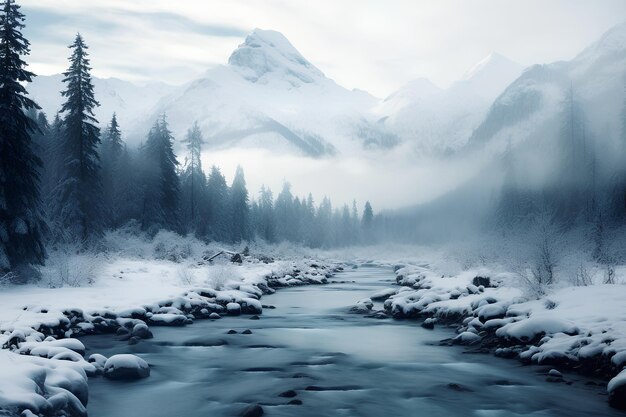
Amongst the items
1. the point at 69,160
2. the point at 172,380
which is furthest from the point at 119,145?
the point at 172,380

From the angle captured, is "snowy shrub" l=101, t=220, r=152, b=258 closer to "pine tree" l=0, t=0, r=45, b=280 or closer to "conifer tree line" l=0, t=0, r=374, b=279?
"conifer tree line" l=0, t=0, r=374, b=279

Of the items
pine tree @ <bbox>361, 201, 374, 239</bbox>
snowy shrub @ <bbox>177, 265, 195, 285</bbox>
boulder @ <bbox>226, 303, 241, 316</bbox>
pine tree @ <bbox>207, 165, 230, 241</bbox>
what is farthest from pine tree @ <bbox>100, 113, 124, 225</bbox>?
pine tree @ <bbox>361, 201, 374, 239</bbox>

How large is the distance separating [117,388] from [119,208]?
4145 cm

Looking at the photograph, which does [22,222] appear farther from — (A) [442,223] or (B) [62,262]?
(A) [442,223]

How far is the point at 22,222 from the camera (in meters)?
19.9

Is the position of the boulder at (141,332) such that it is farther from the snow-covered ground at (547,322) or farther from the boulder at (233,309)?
the snow-covered ground at (547,322)

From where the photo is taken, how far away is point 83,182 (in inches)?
1350

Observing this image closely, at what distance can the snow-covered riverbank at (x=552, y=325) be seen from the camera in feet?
38.5

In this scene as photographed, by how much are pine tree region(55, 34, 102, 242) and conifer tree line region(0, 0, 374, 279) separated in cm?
7

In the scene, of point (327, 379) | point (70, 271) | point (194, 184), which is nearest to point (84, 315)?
point (70, 271)

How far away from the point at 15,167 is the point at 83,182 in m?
14.1

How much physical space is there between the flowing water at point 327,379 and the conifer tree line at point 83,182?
795 centimetres

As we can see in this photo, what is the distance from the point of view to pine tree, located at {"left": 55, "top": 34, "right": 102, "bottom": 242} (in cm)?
3356

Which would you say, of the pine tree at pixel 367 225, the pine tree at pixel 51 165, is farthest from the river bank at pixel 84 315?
the pine tree at pixel 367 225
